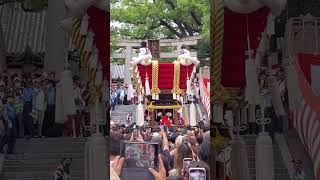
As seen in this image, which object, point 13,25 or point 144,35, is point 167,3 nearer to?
point 144,35

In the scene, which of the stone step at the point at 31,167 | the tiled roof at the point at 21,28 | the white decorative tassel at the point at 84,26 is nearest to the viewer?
the white decorative tassel at the point at 84,26

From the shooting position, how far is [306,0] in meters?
6.75

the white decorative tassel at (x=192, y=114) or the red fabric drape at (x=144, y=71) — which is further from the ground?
the red fabric drape at (x=144, y=71)

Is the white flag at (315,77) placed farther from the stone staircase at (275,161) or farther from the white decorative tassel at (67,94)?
the white decorative tassel at (67,94)

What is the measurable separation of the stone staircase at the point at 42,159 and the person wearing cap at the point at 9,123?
77 mm

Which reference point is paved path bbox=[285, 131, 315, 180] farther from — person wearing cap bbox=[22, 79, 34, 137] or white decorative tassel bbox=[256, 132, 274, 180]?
person wearing cap bbox=[22, 79, 34, 137]

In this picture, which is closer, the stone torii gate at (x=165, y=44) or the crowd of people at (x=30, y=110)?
the crowd of people at (x=30, y=110)

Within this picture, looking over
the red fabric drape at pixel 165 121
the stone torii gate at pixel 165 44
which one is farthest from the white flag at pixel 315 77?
the stone torii gate at pixel 165 44

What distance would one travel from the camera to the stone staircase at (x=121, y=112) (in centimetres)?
1801

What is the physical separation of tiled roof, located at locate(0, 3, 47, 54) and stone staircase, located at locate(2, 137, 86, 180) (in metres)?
1.67

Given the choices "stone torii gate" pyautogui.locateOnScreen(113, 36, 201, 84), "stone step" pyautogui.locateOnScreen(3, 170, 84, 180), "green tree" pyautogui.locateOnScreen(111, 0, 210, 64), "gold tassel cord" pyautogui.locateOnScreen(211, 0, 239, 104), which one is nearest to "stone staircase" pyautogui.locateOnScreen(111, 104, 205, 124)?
"stone torii gate" pyautogui.locateOnScreen(113, 36, 201, 84)

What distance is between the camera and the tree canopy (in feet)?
81.6

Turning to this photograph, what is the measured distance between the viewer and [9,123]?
594 cm

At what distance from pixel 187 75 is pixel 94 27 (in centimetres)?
1002
